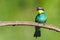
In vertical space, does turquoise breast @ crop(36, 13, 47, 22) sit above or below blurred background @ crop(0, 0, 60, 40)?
above

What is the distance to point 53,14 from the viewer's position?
159 inches

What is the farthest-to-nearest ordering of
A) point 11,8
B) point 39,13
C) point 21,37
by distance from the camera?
point 11,8 < point 21,37 < point 39,13

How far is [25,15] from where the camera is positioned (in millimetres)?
4199

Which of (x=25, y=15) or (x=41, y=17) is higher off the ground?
(x=41, y=17)

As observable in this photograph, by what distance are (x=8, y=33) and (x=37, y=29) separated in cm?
82

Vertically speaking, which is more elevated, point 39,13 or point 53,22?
point 39,13

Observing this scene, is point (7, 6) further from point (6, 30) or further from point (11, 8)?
point (6, 30)

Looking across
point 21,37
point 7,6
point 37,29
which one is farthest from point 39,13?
point 7,6

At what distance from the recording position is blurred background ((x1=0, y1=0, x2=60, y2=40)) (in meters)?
3.73

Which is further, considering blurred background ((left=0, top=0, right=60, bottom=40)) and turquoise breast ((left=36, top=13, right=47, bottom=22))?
blurred background ((left=0, top=0, right=60, bottom=40))

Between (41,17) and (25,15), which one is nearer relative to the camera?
(41,17)

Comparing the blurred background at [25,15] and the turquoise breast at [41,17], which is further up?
the turquoise breast at [41,17]

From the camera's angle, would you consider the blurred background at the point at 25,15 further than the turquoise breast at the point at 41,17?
Yes

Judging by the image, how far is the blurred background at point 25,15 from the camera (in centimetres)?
373
